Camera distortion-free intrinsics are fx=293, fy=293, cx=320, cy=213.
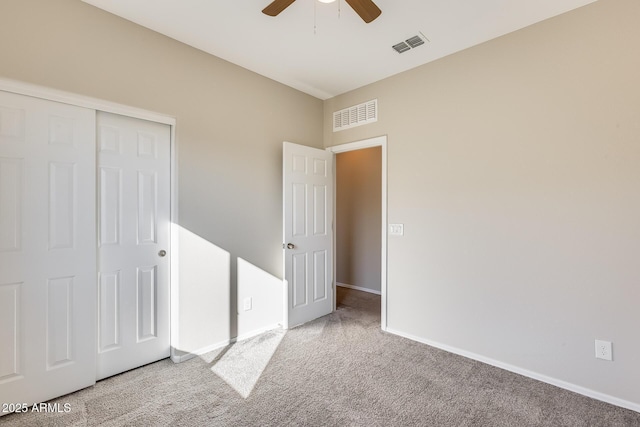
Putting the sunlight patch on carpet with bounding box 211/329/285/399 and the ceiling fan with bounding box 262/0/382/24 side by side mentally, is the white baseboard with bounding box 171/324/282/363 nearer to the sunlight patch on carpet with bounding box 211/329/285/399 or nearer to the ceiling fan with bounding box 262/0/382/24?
the sunlight patch on carpet with bounding box 211/329/285/399

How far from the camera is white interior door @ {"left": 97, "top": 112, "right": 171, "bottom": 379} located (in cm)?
222

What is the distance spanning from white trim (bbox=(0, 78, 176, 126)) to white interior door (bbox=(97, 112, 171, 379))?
0.20 feet

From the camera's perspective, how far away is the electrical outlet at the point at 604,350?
6.59ft

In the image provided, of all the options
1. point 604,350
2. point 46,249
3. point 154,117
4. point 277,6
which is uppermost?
point 277,6

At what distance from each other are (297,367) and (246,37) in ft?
9.28

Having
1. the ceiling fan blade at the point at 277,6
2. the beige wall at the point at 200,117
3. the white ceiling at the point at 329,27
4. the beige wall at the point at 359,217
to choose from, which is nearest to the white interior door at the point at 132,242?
the beige wall at the point at 200,117

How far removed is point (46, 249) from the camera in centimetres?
196

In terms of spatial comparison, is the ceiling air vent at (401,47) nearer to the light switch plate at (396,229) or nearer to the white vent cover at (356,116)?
the white vent cover at (356,116)

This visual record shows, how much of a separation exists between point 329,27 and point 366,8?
741mm

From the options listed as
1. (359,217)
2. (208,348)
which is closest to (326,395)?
(208,348)

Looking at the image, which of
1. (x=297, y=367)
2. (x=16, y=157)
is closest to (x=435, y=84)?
(x=297, y=367)

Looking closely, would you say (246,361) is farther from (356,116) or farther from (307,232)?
(356,116)

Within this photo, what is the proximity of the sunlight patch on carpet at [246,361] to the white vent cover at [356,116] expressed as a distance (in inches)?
99.5

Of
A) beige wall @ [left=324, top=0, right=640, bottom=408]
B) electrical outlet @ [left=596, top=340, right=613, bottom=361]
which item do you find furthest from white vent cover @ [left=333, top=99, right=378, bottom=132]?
electrical outlet @ [left=596, top=340, right=613, bottom=361]
